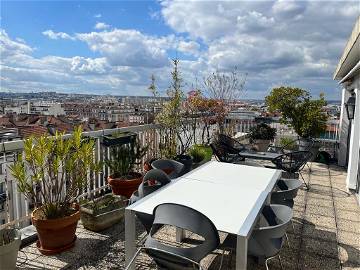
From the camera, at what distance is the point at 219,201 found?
247 centimetres

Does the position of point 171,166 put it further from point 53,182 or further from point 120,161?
point 53,182

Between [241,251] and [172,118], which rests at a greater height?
[172,118]

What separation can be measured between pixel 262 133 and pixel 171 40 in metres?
3.60

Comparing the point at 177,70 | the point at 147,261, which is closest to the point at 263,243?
the point at 147,261

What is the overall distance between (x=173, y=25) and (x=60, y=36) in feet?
10.9

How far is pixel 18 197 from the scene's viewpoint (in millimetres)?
3242

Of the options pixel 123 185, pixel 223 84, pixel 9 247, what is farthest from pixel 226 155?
pixel 9 247

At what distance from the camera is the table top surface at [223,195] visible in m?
2.12

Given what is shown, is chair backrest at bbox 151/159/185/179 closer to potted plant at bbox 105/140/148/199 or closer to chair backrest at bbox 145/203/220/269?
potted plant at bbox 105/140/148/199

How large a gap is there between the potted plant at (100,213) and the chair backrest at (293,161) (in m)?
3.19

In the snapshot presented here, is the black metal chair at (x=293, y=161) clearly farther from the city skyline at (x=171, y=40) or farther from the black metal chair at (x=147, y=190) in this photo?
the black metal chair at (x=147, y=190)

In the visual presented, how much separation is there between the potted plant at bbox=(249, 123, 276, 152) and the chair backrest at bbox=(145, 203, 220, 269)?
21.2 feet

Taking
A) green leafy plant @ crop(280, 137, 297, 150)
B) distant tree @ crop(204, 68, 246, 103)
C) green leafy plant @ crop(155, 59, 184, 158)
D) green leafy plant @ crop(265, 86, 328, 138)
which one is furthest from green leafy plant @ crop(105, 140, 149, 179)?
green leafy plant @ crop(265, 86, 328, 138)

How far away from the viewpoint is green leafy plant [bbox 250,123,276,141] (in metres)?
8.24
